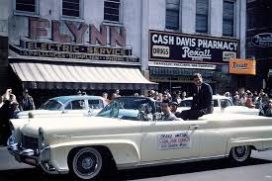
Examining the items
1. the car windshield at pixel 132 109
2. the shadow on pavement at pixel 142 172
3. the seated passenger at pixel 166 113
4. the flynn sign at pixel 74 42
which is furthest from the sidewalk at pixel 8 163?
the flynn sign at pixel 74 42

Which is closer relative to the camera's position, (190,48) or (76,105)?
(76,105)

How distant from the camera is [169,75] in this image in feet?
76.4

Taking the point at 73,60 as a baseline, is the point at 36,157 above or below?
below

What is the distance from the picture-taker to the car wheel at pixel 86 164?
7836 mm

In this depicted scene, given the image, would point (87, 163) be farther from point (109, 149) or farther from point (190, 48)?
point (190, 48)

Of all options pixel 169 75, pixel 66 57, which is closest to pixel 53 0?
pixel 66 57

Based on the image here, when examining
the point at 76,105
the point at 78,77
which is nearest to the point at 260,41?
the point at 78,77

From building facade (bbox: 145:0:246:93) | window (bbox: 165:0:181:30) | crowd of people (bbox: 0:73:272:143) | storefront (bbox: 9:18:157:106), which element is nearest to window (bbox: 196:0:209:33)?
building facade (bbox: 145:0:246:93)

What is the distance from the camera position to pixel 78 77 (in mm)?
20016

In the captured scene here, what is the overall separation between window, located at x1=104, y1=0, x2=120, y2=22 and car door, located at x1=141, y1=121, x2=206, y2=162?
44.8 feet

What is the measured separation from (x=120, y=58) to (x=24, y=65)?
4.71 meters

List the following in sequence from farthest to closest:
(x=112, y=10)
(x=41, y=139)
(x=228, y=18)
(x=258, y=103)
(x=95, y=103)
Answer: (x=228, y=18) → (x=112, y=10) → (x=258, y=103) → (x=95, y=103) → (x=41, y=139)

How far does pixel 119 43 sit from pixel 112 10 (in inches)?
61.2

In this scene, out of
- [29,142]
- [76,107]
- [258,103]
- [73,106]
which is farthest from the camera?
[258,103]
